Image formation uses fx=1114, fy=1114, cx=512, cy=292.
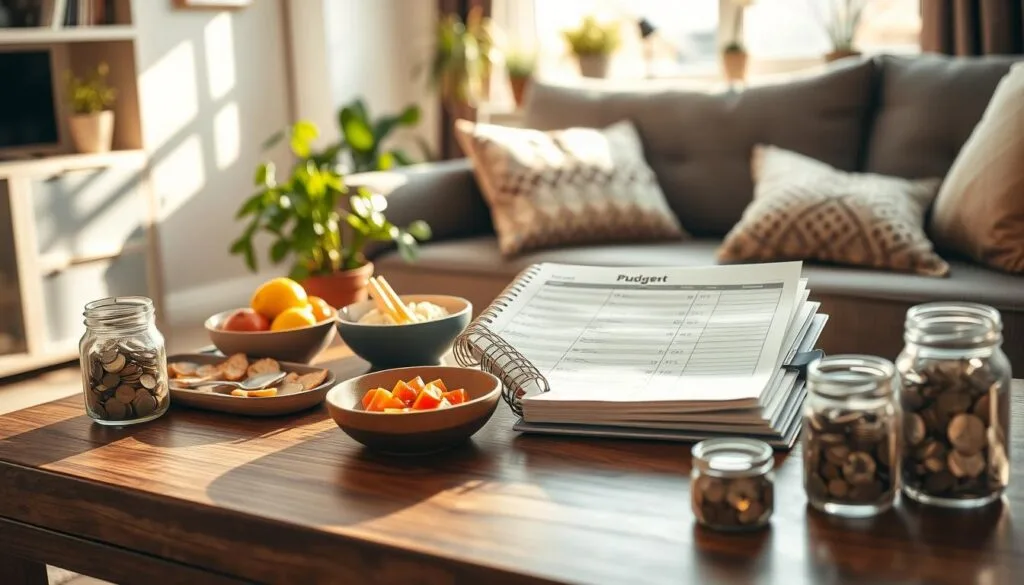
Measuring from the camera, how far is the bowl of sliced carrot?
144 cm

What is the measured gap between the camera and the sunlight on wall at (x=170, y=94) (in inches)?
158

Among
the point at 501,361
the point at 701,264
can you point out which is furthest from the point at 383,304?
the point at 701,264

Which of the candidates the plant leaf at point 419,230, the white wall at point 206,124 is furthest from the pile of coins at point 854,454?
the white wall at point 206,124

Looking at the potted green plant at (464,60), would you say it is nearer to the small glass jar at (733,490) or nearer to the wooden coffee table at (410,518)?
the wooden coffee table at (410,518)

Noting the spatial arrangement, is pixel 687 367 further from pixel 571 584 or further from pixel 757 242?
pixel 757 242

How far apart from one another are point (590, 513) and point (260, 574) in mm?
300

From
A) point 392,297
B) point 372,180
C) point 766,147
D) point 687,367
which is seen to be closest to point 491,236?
point 372,180

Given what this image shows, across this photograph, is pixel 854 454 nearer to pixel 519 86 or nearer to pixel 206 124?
pixel 519 86

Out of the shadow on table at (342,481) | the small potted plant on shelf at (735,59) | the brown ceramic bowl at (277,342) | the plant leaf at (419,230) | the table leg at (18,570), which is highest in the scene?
the small potted plant on shelf at (735,59)

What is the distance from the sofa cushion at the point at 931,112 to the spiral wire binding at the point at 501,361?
177 cm

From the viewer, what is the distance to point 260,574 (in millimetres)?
995

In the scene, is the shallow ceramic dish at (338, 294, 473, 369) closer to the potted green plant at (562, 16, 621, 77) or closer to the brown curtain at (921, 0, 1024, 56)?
the brown curtain at (921, 0, 1024, 56)

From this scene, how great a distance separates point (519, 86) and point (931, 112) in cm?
184

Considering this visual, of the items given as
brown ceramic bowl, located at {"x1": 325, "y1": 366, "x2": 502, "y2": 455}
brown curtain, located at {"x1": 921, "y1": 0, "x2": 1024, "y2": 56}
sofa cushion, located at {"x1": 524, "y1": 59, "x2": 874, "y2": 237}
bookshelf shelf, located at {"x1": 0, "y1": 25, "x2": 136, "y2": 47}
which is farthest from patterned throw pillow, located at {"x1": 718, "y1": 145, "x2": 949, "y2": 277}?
bookshelf shelf, located at {"x1": 0, "y1": 25, "x2": 136, "y2": 47}
